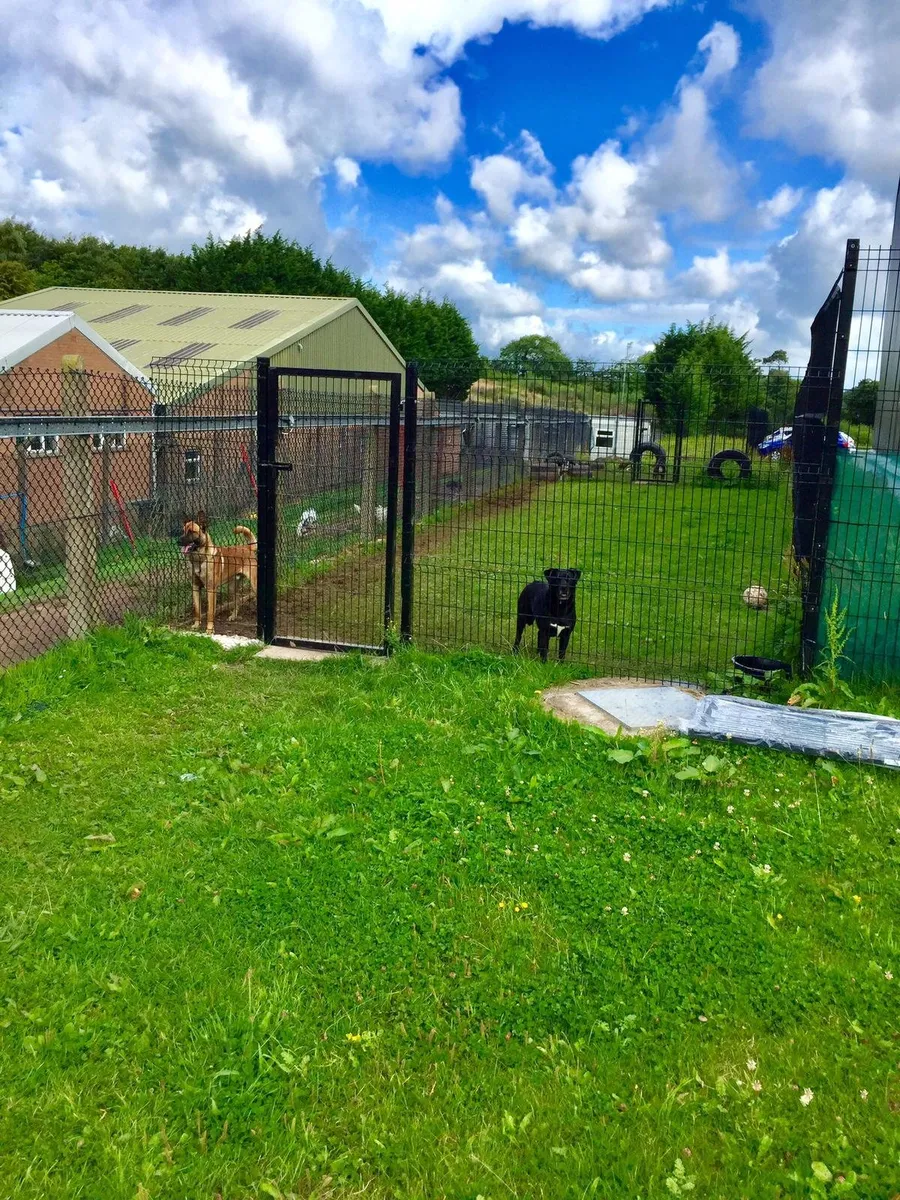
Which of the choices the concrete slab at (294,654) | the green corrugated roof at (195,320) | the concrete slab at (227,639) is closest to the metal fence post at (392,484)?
the concrete slab at (294,654)

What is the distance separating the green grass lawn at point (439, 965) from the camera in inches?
93.2

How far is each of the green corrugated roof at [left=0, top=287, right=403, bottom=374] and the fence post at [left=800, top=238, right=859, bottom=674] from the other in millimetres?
12922

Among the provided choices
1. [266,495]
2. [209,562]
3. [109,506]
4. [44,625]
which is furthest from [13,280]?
[266,495]

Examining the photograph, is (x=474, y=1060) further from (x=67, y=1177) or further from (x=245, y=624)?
(x=245, y=624)

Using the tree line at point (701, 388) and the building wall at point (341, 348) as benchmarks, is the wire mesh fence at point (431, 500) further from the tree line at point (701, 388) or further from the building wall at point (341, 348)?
the building wall at point (341, 348)

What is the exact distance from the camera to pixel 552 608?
262 inches

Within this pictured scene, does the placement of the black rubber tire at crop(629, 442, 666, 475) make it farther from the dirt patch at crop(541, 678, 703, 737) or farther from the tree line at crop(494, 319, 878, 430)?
the dirt patch at crop(541, 678, 703, 737)

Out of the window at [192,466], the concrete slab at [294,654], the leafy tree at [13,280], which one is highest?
the leafy tree at [13,280]

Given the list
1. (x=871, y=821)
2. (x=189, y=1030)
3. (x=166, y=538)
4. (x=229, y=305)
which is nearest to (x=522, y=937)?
(x=189, y=1030)

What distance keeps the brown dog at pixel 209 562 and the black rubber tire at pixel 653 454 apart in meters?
3.41

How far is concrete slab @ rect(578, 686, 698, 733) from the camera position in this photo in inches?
201

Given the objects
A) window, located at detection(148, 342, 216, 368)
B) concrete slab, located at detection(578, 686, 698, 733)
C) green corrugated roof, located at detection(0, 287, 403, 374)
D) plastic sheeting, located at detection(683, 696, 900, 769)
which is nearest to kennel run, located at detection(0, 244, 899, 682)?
concrete slab, located at detection(578, 686, 698, 733)

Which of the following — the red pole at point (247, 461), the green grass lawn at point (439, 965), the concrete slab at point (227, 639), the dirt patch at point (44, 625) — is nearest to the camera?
the green grass lawn at point (439, 965)

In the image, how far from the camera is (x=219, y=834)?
13.0ft
